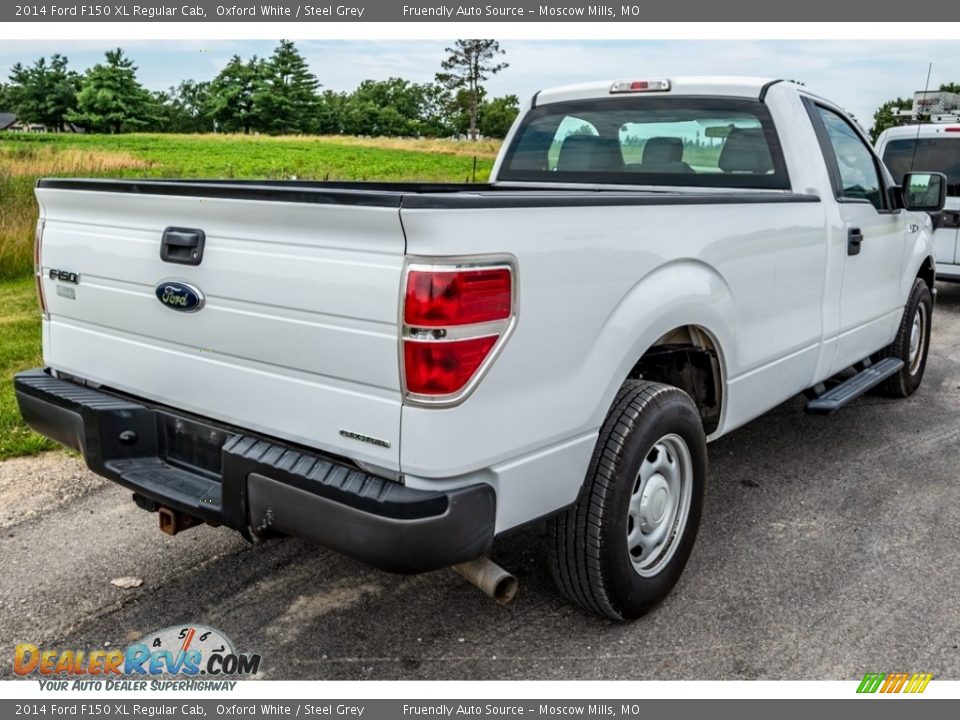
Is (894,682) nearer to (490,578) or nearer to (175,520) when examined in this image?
(490,578)

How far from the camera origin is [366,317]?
2359 mm

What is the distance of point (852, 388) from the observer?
4824 mm

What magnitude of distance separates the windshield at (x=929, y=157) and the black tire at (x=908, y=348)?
4.55 metres

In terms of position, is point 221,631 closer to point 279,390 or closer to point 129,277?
point 279,390

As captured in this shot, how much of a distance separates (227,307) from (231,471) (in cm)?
51

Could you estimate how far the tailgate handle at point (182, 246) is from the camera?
9.05 feet

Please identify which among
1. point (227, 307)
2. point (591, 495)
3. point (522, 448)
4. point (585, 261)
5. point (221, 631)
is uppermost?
point (585, 261)

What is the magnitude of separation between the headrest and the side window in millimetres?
778

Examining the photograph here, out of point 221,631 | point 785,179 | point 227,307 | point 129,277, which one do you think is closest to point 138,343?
point 129,277

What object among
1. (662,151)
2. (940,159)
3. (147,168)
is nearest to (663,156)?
(662,151)

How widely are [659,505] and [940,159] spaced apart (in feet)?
29.2

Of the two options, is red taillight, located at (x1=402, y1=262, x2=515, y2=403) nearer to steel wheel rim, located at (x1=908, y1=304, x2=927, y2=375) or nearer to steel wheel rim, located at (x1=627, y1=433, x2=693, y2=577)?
steel wheel rim, located at (x1=627, y1=433, x2=693, y2=577)

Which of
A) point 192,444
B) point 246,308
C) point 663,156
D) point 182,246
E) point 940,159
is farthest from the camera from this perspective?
point 940,159

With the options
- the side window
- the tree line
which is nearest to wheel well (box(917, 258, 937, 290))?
the side window
